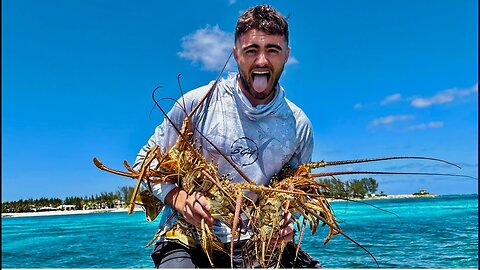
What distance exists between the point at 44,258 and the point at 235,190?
14367 millimetres

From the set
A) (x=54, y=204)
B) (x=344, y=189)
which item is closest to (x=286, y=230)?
(x=344, y=189)

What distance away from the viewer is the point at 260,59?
6.77 feet

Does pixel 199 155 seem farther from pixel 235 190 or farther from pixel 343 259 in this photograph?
pixel 343 259

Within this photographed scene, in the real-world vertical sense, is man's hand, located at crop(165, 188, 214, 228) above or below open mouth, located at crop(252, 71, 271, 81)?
below

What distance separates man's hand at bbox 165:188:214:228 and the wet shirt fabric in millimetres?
200

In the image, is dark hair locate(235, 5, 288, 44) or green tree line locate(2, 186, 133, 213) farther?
green tree line locate(2, 186, 133, 213)

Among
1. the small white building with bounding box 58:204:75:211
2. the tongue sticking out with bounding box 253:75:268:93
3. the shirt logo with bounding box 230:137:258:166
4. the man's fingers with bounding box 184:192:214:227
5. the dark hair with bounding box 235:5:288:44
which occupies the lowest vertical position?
the man's fingers with bounding box 184:192:214:227

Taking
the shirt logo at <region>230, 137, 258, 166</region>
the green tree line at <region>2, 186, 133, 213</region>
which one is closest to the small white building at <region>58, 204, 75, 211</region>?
the green tree line at <region>2, 186, 133, 213</region>

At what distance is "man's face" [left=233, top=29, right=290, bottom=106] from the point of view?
6.79 ft

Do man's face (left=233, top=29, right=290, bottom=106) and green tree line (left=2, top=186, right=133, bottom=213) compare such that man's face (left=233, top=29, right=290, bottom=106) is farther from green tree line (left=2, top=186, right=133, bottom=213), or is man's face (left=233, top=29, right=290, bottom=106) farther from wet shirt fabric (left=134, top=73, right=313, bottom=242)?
green tree line (left=2, top=186, right=133, bottom=213)

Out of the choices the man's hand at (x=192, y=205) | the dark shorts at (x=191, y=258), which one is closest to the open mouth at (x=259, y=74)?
the man's hand at (x=192, y=205)

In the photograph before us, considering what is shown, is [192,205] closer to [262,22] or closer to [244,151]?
[244,151]

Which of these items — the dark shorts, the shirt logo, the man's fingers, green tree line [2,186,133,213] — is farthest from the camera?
green tree line [2,186,133,213]

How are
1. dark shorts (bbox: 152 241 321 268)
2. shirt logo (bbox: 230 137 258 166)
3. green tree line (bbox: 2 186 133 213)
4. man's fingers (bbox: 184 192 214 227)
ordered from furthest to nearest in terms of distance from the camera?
green tree line (bbox: 2 186 133 213) < shirt logo (bbox: 230 137 258 166) < dark shorts (bbox: 152 241 321 268) < man's fingers (bbox: 184 192 214 227)
